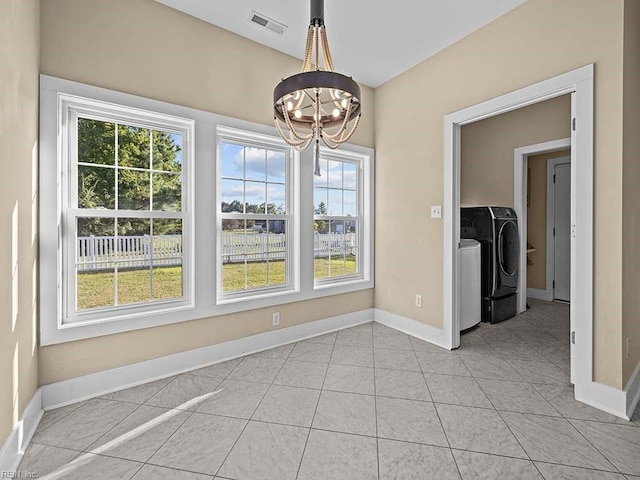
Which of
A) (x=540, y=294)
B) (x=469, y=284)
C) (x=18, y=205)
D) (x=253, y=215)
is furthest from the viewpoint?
(x=540, y=294)

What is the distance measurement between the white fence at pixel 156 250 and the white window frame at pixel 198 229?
0.14 metres

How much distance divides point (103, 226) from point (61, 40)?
124 cm

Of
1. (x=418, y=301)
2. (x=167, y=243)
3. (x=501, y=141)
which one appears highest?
(x=501, y=141)

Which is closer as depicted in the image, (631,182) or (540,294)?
(631,182)

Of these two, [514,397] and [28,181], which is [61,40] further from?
[514,397]

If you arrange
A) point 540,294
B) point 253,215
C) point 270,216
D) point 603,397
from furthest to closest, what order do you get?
point 540,294 < point 270,216 < point 253,215 < point 603,397

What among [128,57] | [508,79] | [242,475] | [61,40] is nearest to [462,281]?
[508,79]

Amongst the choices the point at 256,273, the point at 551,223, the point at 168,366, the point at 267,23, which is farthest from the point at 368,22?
the point at 551,223

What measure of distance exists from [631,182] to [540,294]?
11.9 feet

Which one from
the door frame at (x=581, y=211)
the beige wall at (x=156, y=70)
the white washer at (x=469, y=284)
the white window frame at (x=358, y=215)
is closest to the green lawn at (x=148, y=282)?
the beige wall at (x=156, y=70)

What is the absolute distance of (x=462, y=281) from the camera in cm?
344

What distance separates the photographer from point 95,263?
230 centimetres

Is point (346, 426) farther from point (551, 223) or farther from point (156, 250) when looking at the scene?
point (551, 223)

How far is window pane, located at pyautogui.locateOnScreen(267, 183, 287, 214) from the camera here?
3.17 metres
